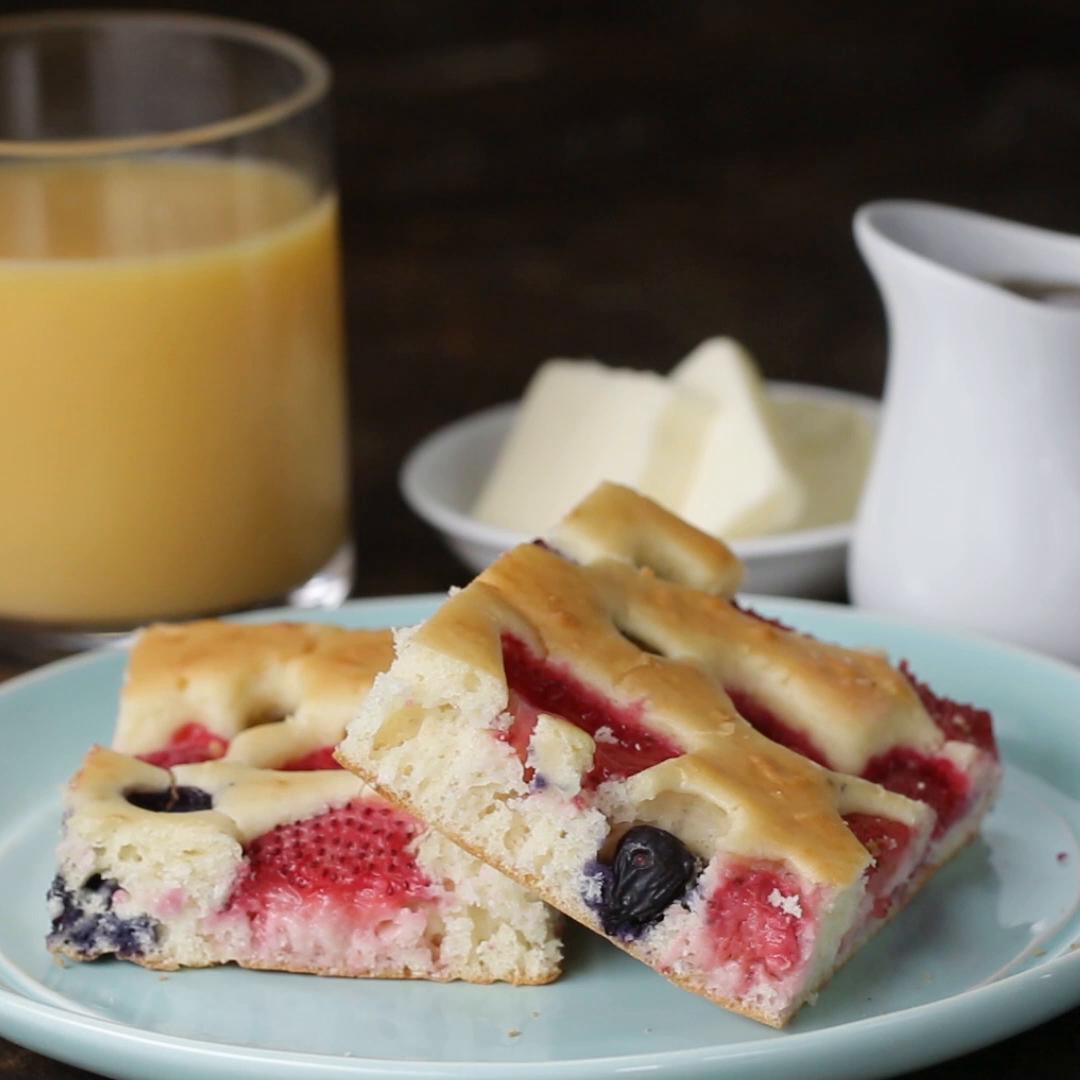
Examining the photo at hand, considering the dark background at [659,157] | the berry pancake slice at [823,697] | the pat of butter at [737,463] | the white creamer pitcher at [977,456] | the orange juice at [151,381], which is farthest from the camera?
the dark background at [659,157]

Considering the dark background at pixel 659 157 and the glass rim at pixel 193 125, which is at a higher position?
the glass rim at pixel 193 125

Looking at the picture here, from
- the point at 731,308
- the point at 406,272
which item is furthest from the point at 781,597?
the point at 406,272

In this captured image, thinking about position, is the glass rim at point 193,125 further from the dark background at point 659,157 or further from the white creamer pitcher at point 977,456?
the dark background at point 659,157

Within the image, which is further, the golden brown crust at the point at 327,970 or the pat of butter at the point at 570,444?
the pat of butter at the point at 570,444

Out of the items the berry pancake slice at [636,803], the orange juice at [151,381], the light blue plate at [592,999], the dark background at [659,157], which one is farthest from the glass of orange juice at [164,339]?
the dark background at [659,157]

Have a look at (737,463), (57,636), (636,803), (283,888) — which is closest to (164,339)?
(57,636)

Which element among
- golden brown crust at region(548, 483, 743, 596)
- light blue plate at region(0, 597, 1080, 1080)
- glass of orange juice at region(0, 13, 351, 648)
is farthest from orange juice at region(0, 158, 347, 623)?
golden brown crust at region(548, 483, 743, 596)

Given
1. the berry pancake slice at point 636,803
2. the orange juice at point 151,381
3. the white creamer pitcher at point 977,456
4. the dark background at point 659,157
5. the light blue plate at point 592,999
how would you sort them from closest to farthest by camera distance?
1. the light blue plate at point 592,999
2. the berry pancake slice at point 636,803
3. the white creamer pitcher at point 977,456
4. the orange juice at point 151,381
5. the dark background at point 659,157

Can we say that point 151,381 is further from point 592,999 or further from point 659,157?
point 659,157
